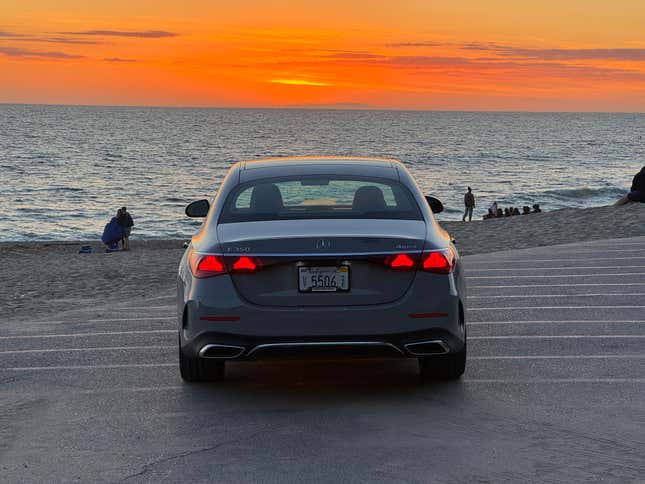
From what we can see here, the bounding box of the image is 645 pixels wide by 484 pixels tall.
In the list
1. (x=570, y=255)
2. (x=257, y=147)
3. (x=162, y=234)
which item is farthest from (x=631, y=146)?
(x=570, y=255)

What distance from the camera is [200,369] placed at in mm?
7531

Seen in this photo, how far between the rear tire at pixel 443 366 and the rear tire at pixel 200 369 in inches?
53.5

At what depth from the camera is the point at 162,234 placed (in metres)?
45.9

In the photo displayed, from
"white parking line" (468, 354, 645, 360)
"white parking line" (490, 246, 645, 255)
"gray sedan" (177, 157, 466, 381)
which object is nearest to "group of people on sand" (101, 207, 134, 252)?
"white parking line" (490, 246, 645, 255)

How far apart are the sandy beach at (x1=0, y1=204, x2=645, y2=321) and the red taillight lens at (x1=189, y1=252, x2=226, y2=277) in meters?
5.67

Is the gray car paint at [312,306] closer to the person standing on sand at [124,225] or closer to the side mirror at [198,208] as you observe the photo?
the side mirror at [198,208]

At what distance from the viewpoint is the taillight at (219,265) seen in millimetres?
6723

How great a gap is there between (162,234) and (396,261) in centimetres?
3975

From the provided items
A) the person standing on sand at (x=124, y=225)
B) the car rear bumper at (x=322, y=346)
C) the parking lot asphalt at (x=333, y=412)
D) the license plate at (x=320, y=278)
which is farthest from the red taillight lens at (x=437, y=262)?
the person standing on sand at (x=124, y=225)

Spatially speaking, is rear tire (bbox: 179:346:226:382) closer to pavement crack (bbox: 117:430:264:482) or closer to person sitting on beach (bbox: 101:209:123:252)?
pavement crack (bbox: 117:430:264:482)

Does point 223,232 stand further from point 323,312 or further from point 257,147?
point 257,147

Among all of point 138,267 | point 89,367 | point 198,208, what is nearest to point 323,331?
point 198,208

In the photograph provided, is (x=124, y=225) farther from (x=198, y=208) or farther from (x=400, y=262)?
(x=400, y=262)

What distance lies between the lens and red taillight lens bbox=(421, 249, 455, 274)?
6.81 metres
